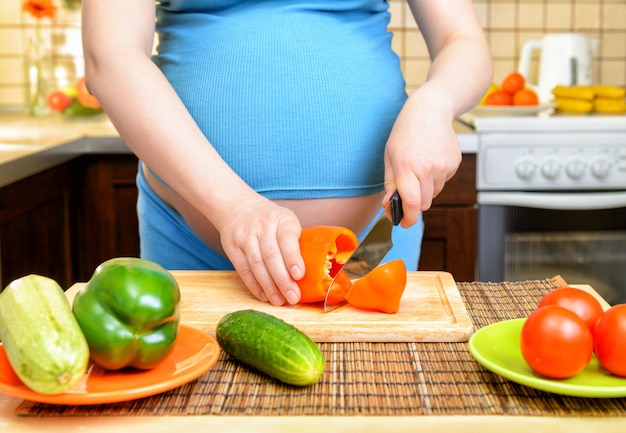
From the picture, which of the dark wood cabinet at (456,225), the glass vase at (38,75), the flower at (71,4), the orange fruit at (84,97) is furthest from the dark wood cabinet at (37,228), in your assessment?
the dark wood cabinet at (456,225)

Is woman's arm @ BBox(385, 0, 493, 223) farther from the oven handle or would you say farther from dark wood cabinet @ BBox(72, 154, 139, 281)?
dark wood cabinet @ BBox(72, 154, 139, 281)

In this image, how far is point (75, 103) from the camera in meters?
2.42

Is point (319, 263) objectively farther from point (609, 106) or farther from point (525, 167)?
A: point (609, 106)

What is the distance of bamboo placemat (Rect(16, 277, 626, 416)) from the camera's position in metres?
0.67

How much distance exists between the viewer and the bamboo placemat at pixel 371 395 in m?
0.67

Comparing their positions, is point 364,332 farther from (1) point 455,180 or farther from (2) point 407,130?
(1) point 455,180

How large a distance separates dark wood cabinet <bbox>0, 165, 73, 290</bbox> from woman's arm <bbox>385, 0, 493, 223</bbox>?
969 mm

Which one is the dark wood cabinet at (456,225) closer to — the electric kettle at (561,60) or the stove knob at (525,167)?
the stove knob at (525,167)

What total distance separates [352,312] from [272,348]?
0.21 meters

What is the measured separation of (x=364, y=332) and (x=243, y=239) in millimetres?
181

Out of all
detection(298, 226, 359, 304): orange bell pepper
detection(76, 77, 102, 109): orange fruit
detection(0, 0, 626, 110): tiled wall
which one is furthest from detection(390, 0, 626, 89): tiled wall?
detection(298, 226, 359, 304): orange bell pepper

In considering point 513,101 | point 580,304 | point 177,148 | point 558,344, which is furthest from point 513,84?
point 558,344

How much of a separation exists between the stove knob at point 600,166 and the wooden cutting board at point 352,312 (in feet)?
3.76

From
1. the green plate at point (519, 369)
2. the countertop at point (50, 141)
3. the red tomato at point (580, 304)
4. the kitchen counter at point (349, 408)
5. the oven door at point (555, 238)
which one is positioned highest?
the red tomato at point (580, 304)
